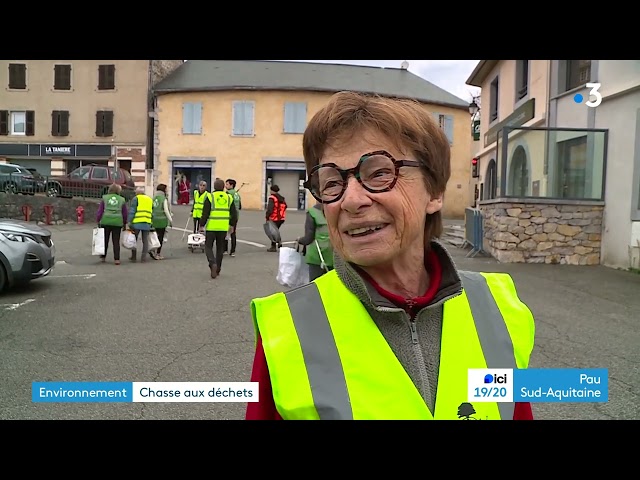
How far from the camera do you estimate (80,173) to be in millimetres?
4004

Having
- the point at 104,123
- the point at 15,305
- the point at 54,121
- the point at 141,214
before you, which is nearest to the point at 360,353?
the point at 104,123

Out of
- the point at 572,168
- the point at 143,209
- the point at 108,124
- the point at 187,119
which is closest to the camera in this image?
the point at 108,124

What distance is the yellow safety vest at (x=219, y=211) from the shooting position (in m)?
5.48

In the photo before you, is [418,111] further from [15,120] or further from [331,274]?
[15,120]

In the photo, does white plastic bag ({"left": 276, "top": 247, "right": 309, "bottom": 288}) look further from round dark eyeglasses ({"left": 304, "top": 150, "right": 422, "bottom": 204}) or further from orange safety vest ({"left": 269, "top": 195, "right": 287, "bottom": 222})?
orange safety vest ({"left": 269, "top": 195, "right": 287, "bottom": 222})

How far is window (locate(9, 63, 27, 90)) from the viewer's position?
148 cm

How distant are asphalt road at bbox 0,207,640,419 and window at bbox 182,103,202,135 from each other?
3919mm

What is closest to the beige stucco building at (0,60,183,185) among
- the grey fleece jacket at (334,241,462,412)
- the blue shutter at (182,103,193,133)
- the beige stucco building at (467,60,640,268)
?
the grey fleece jacket at (334,241,462,412)

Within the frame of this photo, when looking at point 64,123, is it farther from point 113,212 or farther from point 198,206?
point 113,212

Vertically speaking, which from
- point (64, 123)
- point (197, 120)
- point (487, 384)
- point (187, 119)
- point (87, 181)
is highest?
point (197, 120)

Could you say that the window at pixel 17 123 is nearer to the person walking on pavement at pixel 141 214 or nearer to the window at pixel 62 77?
the window at pixel 62 77

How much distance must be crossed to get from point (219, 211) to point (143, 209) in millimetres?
1634

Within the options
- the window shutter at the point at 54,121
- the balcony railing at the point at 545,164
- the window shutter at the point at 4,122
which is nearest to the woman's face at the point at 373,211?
the window shutter at the point at 4,122
